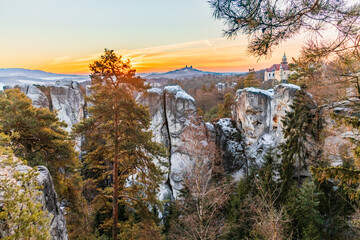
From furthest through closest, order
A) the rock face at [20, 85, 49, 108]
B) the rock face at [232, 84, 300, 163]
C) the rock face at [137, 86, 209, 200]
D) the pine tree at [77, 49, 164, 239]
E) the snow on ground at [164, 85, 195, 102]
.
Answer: the rock face at [20, 85, 49, 108] → the snow on ground at [164, 85, 195, 102] → the rock face at [137, 86, 209, 200] → the rock face at [232, 84, 300, 163] → the pine tree at [77, 49, 164, 239]

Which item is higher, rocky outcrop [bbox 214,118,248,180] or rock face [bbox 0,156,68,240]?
rock face [bbox 0,156,68,240]

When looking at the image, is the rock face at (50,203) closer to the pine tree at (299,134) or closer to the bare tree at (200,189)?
the bare tree at (200,189)

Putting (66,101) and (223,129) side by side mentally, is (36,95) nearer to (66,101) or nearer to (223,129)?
(66,101)

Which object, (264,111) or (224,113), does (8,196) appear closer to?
(264,111)

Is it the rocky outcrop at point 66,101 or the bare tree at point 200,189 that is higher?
the rocky outcrop at point 66,101

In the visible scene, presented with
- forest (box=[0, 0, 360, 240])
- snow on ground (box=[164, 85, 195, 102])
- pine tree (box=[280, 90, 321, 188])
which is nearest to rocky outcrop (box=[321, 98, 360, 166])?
forest (box=[0, 0, 360, 240])

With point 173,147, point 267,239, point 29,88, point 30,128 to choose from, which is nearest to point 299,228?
point 267,239

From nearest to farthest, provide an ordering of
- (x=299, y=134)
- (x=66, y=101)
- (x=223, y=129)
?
1. (x=299, y=134)
2. (x=223, y=129)
3. (x=66, y=101)

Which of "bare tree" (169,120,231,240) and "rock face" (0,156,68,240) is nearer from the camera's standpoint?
"rock face" (0,156,68,240)

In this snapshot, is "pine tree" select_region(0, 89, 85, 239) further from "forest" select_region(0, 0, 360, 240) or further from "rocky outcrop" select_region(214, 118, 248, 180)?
"rocky outcrop" select_region(214, 118, 248, 180)

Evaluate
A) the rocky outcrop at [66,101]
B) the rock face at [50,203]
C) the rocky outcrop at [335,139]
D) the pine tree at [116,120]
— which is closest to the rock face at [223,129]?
the rocky outcrop at [335,139]

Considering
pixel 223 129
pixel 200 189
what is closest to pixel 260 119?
pixel 223 129

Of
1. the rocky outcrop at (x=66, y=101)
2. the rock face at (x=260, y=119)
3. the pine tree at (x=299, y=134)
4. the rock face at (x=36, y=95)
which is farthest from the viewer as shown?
the rocky outcrop at (x=66, y=101)
